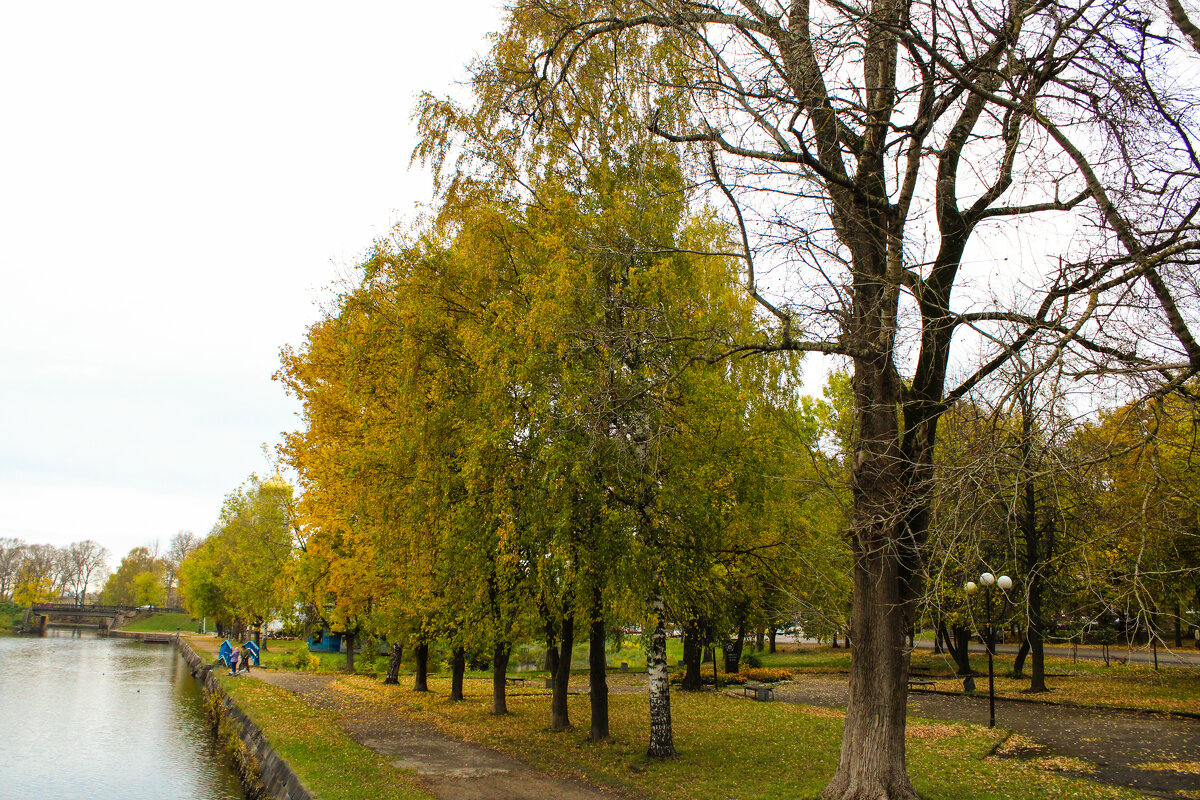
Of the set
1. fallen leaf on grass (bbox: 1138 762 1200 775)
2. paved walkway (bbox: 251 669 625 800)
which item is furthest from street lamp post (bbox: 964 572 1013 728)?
paved walkway (bbox: 251 669 625 800)

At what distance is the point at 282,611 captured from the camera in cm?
2573

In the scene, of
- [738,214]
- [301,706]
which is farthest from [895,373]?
[301,706]

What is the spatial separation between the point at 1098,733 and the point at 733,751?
25.4ft

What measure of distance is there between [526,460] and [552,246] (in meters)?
3.11

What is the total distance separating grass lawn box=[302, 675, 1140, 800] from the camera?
9.29 meters

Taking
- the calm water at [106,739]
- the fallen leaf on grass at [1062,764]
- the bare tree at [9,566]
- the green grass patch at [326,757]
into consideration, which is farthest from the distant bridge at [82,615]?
the fallen leaf on grass at [1062,764]

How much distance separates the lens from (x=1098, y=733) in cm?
1399

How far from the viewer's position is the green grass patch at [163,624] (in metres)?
72.9

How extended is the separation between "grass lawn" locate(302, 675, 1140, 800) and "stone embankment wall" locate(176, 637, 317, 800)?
2.89m

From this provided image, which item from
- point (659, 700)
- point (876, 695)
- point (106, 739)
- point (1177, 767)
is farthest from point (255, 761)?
point (1177, 767)

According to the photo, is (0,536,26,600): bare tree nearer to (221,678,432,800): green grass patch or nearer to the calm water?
the calm water

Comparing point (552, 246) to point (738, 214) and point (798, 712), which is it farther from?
point (798, 712)

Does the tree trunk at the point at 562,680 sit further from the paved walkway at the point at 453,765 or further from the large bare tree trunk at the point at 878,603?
the large bare tree trunk at the point at 878,603

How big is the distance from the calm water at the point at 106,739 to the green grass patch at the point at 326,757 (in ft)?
4.05
